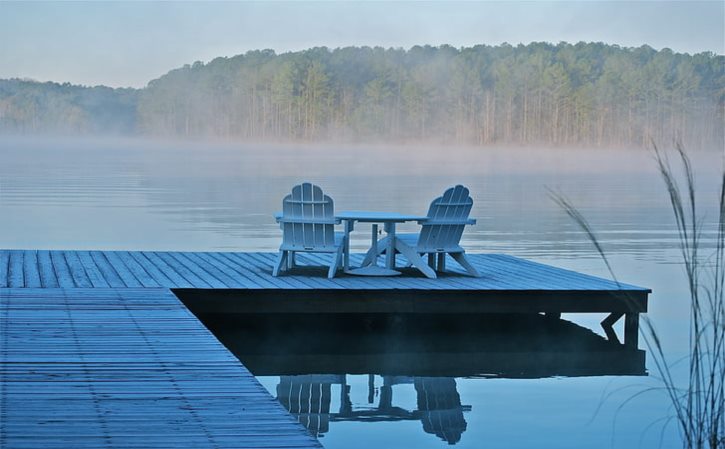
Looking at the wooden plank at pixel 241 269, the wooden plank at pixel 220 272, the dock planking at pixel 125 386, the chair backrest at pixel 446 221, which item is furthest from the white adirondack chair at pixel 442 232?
the dock planking at pixel 125 386

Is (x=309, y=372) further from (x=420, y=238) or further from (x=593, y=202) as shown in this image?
(x=593, y=202)

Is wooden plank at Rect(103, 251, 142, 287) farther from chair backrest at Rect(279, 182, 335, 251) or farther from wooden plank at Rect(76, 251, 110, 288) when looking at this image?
chair backrest at Rect(279, 182, 335, 251)

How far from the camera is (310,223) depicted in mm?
7703

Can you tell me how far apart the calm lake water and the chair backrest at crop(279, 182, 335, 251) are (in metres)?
0.58

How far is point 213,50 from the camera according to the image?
54188mm

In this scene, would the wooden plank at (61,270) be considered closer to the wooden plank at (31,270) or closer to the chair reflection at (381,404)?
the wooden plank at (31,270)

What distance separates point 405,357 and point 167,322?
171cm

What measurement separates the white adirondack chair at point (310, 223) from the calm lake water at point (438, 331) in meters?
0.55

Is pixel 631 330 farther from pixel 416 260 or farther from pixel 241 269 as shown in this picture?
pixel 241 269

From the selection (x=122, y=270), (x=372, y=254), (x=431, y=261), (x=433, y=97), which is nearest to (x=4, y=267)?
(x=122, y=270)

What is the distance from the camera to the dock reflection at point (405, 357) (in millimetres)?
5543

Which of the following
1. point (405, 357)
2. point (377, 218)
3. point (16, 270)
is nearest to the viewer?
point (405, 357)

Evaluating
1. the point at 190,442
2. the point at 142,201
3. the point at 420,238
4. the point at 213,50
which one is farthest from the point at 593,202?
the point at 213,50

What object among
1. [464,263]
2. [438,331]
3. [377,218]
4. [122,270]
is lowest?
[438,331]
